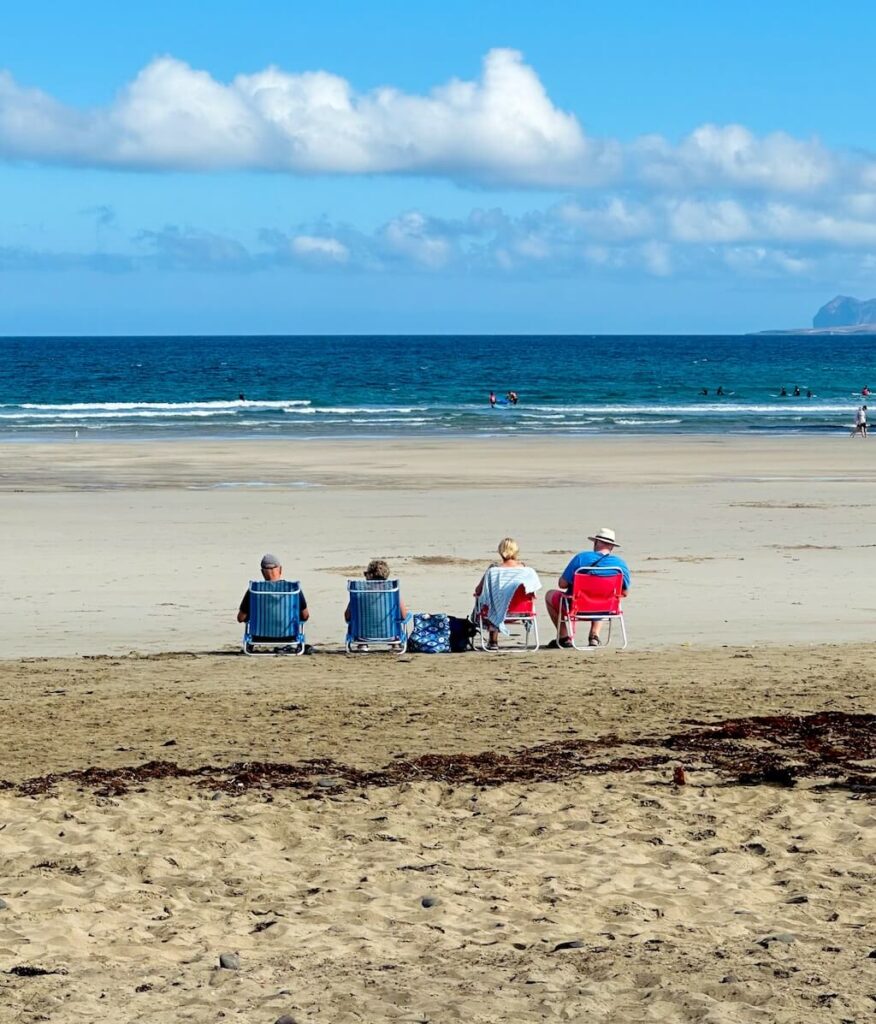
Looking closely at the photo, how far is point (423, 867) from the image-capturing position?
6.30 m

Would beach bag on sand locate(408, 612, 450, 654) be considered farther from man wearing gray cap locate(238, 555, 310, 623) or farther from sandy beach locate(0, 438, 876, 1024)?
man wearing gray cap locate(238, 555, 310, 623)

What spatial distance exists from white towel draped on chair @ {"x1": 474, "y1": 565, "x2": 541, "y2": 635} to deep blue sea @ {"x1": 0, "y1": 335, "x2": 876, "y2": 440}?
31.4m

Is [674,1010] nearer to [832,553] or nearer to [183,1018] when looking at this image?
[183,1018]

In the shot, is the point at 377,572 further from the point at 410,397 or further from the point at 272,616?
the point at 410,397

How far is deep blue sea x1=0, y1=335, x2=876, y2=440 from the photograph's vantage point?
47438 mm

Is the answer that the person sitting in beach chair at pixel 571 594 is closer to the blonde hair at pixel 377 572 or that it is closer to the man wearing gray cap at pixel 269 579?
the blonde hair at pixel 377 572

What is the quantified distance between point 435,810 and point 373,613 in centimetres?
448

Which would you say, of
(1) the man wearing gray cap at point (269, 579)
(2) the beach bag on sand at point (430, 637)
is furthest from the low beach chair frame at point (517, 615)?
(1) the man wearing gray cap at point (269, 579)

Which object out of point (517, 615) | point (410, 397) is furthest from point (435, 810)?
point (410, 397)

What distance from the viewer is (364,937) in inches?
216

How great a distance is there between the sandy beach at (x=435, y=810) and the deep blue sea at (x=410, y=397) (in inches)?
1214

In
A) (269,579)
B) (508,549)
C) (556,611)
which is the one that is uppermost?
(508,549)

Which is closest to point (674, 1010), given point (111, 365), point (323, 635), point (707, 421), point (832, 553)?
point (323, 635)

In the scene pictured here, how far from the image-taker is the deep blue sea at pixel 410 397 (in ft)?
156
